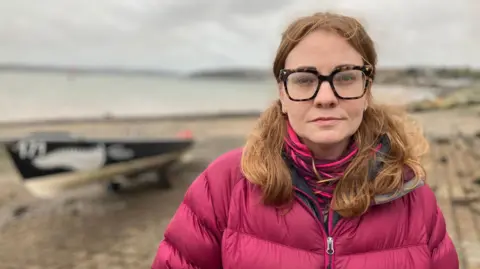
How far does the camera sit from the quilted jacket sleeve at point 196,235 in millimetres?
1690

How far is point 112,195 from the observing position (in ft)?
29.8

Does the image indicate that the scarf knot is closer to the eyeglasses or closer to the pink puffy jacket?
the pink puffy jacket

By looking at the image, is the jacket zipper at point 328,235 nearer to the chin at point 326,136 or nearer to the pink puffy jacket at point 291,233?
the pink puffy jacket at point 291,233

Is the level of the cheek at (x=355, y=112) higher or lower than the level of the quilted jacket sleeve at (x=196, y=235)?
higher

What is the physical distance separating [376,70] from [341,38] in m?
0.24

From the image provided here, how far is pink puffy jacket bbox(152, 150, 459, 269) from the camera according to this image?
1580 millimetres

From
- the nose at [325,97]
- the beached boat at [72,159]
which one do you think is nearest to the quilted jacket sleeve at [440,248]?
the nose at [325,97]

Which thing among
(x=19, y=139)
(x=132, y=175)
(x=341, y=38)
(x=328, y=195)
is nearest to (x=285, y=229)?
(x=328, y=195)

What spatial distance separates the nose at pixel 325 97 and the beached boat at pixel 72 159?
7.07 m

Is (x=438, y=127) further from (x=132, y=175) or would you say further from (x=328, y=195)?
(x=328, y=195)

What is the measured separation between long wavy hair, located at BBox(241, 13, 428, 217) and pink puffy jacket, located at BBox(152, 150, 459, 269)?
0.16 feet

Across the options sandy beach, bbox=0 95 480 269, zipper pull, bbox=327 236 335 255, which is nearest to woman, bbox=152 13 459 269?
zipper pull, bbox=327 236 335 255

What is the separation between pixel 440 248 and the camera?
1.73 meters

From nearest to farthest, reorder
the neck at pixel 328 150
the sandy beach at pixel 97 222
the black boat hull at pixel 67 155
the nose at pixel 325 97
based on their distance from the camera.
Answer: the nose at pixel 325 97
the neck at pixel 328 150
the sandy beach at pixel 97 222
the black boat hull at pixel 67 155
